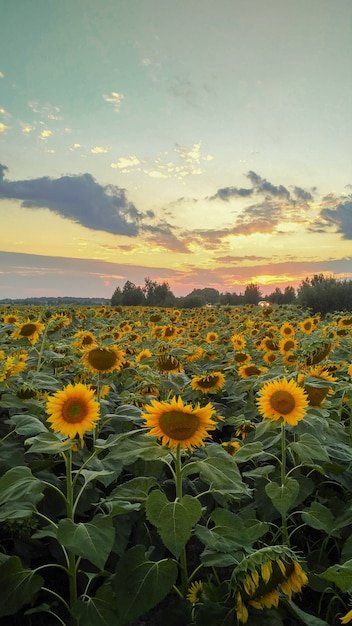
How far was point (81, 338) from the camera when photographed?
17.2 feet

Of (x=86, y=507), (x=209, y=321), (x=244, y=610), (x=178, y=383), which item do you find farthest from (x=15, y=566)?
(x=209, y=321)

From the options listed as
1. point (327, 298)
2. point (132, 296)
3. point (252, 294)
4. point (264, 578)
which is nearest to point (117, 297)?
point (132, 296)

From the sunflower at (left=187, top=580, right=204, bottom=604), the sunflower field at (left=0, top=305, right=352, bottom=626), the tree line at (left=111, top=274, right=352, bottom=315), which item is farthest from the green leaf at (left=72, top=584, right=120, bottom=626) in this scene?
the tree line at (left=111, top=274, right=352, bottom=315)

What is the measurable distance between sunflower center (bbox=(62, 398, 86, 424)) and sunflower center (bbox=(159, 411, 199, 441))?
0.43 metres

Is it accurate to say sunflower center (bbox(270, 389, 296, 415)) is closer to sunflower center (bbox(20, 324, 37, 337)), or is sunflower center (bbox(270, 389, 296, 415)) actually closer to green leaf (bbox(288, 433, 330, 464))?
green leaf (bbox(288, 433, 330, 464))

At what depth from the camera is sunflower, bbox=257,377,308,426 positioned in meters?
2.40

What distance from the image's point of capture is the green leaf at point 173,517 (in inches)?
67.2

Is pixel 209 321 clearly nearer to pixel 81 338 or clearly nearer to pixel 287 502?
pixel 81 338

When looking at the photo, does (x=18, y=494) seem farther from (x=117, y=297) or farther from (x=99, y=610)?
(x=117, y=297)

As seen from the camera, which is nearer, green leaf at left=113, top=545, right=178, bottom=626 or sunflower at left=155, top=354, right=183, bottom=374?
green leaf at left=113, top=545, right=178, bottom=626

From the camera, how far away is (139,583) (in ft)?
5.98

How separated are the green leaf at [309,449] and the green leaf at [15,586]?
4.17 ft

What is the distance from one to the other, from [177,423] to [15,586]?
35.7 inches

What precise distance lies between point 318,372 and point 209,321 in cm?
786
